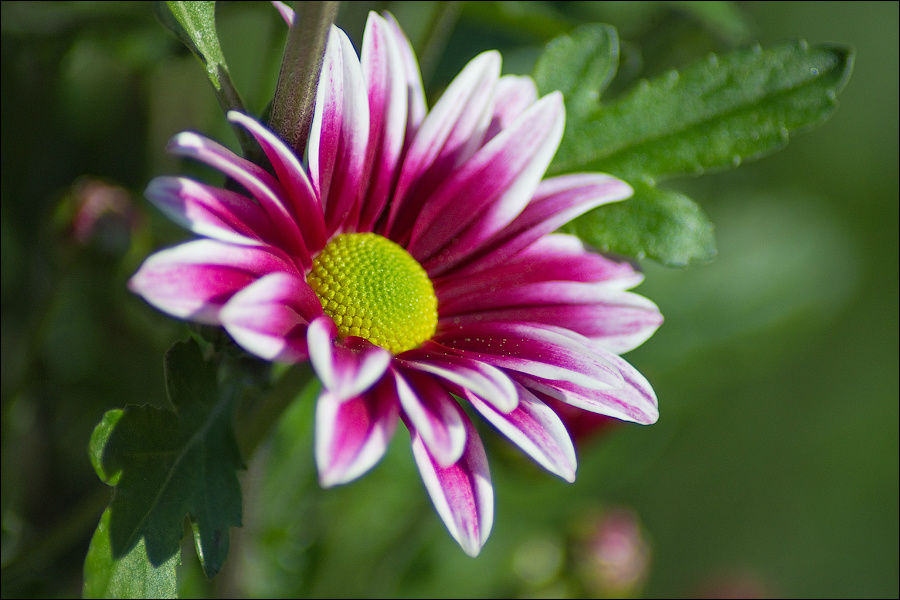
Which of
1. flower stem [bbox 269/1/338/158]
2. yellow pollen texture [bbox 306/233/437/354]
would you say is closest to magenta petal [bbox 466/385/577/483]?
yellow pollen texture [bbox 306/233/437/354]

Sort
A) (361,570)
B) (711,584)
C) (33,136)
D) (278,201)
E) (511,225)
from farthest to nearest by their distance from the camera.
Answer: (711,584) → (361,570) → (33,136) → (511,225) → (278,201)

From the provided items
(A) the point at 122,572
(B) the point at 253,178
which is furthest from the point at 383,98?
(A) the point at 122,572

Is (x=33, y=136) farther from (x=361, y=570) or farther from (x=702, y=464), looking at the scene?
(x=702, y=464)

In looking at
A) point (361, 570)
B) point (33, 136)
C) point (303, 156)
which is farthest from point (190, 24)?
point (361, 570)

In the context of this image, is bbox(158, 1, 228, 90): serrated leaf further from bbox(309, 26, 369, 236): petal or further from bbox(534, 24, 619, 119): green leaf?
bbox(534, 24, 619, 119): green leaf

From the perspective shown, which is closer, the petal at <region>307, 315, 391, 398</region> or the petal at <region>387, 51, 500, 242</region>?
the petal at <region>307, 315, 391, 398</region>
